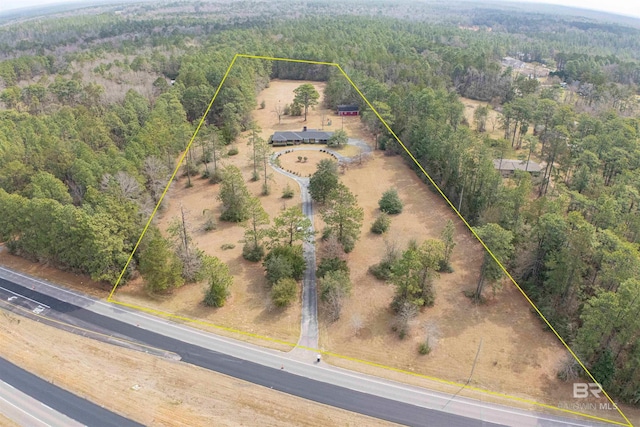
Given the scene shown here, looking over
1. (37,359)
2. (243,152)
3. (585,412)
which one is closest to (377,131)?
(243,152)

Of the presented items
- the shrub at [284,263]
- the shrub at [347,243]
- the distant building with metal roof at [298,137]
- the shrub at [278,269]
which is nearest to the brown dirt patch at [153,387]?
the shrub at [278,269]

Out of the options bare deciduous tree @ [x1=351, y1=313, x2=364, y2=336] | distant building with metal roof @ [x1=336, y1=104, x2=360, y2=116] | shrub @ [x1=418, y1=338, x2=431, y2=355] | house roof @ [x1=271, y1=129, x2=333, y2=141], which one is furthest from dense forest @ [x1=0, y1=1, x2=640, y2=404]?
bare deciduous tree @ [x1=351, y1=313, x2=364, y2=336]

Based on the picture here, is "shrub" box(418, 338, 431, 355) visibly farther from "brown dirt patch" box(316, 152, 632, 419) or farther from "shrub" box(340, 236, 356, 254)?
"shrub" box(340, 236, 356, 254)

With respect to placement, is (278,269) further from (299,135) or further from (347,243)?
(299,135)

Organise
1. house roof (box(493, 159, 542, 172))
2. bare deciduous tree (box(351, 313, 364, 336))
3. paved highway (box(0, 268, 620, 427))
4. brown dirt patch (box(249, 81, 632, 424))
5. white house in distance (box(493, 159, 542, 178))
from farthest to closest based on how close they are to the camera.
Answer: house roof (box(493, 159, 542, 172)) < white house in distance (box(493, 159, 542, 178)) < bare deciduous tree (box(351, 313, 364, 336)) < brown dirt patch (box(249, 81, 632, 424)) < paved highway (box(0, 268, 620, 427))

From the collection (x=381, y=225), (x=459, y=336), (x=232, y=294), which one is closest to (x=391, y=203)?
(x=381, y=225)

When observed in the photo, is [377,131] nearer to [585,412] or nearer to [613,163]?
[613,163]
